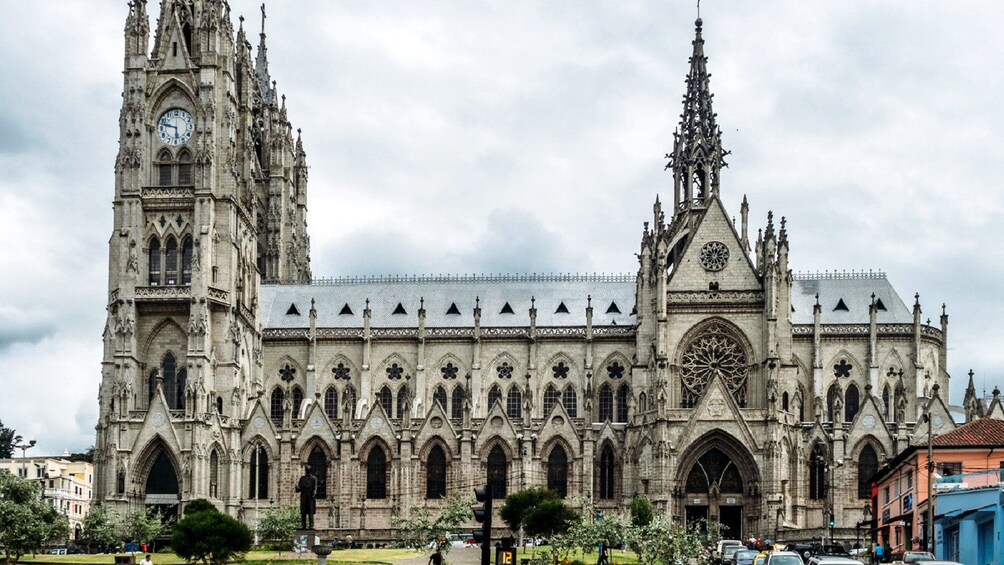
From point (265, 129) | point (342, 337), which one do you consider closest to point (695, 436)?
point (342, 337)

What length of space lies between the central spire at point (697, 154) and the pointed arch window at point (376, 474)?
27501mm

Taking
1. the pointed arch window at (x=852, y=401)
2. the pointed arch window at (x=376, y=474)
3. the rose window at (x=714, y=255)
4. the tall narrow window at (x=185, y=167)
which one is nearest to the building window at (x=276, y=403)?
the pointed arch window at (x=376, y=474)

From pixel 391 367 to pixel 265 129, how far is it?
25271 mm

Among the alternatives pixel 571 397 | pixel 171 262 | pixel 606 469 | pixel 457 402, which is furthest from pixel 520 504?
pixel 171 262

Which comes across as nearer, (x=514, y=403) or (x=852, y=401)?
(x=852, y=401)

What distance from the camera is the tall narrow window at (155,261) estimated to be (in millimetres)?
102000

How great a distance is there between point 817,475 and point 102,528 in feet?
147

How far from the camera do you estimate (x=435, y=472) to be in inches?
4104

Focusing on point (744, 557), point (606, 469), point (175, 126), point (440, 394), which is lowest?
point (744, 557)

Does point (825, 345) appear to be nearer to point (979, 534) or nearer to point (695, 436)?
point (695, 436)

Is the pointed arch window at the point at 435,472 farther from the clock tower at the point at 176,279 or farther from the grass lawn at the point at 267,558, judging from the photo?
the grass lawn at the point at 267,558

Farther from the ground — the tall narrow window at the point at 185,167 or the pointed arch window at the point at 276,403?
the tall narrow window at the point at 185,167

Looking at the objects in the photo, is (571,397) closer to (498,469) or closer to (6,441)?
(498,469)

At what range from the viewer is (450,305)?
11331 cm
